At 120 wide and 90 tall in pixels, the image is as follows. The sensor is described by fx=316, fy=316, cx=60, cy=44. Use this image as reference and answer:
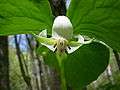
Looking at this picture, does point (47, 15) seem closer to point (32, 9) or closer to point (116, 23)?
point (32, 9)

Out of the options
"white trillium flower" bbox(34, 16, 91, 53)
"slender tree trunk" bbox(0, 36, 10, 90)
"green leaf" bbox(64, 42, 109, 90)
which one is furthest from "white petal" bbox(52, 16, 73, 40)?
"slender tree trunk" bbox(0, 36, 10, 90)

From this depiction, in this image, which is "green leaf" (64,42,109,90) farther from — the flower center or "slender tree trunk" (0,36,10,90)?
"slender tree trunk" (0,36,10,90)

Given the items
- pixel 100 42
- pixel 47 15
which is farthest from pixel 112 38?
pixel 47 15

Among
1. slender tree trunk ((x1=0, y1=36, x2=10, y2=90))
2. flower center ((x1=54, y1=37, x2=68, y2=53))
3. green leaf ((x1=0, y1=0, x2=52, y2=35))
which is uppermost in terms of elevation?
green leaf ((x1=0, y1=0, x2=52, y2=35))

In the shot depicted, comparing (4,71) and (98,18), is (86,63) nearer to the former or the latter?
(98,18)

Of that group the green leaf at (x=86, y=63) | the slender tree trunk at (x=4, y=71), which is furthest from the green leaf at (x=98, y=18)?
the slender tree trunk at (x=4, y=71)

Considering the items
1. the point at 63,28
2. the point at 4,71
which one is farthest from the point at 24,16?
the point at 4,71
